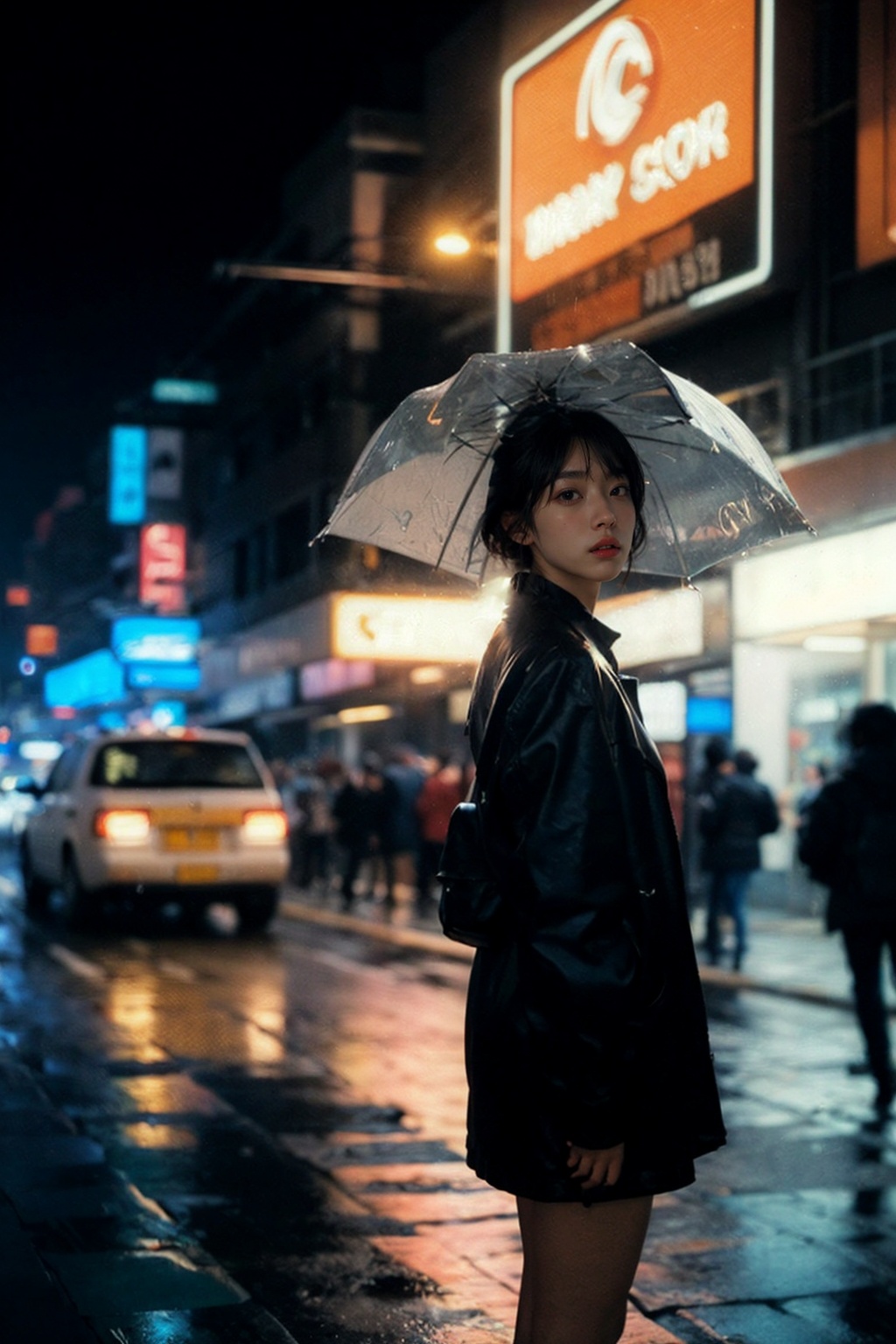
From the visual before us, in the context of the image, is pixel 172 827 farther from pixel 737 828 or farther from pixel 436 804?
pixel 737 828

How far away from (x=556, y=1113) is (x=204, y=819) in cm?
1341

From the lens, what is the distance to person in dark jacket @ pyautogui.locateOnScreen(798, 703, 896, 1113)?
8.09 meters

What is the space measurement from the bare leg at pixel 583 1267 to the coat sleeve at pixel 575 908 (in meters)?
0.14

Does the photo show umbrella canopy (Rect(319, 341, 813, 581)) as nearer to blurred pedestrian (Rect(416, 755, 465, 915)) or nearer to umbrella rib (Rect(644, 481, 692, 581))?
umbrella rib (Rect(644, 481, 692, 581))

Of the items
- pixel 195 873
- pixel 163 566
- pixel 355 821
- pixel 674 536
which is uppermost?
pixel 163 566

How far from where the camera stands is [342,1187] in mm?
6051

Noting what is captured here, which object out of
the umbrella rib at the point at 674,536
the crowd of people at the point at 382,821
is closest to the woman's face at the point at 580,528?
the umbrella rib at the point at 674,536

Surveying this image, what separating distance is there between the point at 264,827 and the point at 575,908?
44.8 feet

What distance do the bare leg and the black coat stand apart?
0.18ft

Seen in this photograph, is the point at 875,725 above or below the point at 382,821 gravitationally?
above

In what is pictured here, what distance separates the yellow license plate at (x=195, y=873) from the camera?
1555 cm

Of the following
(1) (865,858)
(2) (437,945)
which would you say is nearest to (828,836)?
(1) (865,858)

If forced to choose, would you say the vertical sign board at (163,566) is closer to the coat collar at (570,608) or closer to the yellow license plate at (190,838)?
the yellow license plate at (190,838)

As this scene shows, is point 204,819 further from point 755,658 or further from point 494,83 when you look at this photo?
point 494,83
